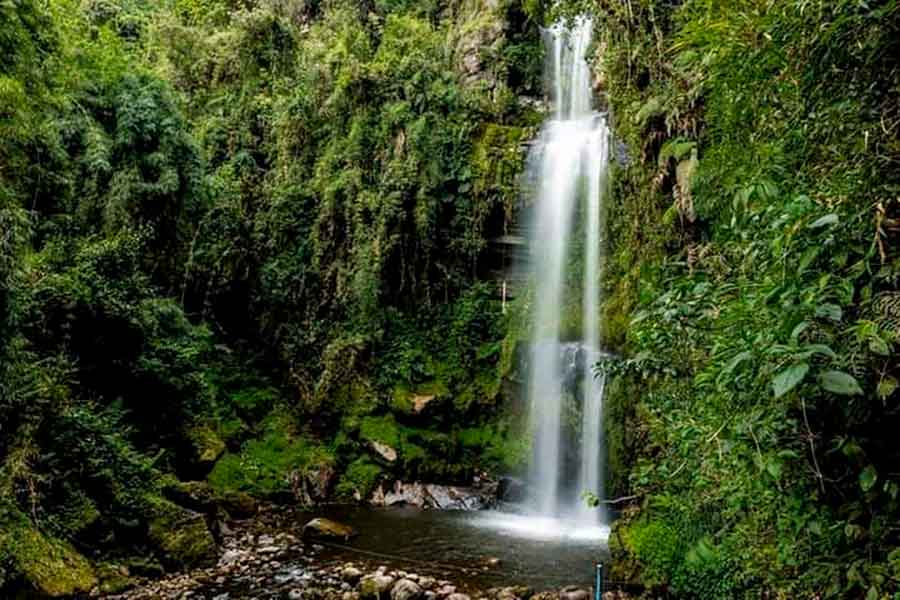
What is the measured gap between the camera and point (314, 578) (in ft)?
22.6

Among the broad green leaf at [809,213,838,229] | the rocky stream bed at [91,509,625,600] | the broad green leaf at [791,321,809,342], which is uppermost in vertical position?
the broad green leaf at [809,213,838,229]

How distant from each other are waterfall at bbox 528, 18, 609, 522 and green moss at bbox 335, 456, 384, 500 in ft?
8.73

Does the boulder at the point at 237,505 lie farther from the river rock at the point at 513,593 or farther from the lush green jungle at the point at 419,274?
the river rock at the point at 513,593

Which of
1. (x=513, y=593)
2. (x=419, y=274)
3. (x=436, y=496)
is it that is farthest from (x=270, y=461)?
(x=513, y=593)

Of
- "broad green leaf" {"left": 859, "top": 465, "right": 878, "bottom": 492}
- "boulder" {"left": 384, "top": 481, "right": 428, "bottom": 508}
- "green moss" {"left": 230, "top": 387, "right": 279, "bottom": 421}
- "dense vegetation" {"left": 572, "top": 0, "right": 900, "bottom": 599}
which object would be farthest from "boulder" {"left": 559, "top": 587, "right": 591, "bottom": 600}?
"green moss" {"left": 230, "top": 387, "right": 279, "bottom": 421}

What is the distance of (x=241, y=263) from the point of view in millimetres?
13680

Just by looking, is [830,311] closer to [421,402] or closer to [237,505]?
[237,505]

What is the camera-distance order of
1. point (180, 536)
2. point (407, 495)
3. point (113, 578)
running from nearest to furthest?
point (113, 578) < point (180, 536) < point (407, 495)

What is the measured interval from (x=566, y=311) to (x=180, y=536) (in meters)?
6.99

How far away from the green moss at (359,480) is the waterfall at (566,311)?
105 inches

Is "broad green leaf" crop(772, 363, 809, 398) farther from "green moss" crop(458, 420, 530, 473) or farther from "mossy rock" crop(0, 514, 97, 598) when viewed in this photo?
"green moss" crop(458, 420, 530, 473)

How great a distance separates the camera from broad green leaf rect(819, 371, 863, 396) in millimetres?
1593

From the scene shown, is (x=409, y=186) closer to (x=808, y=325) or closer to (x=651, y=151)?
(x=651, y=151)

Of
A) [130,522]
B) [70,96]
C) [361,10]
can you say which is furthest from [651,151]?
[361,10]
